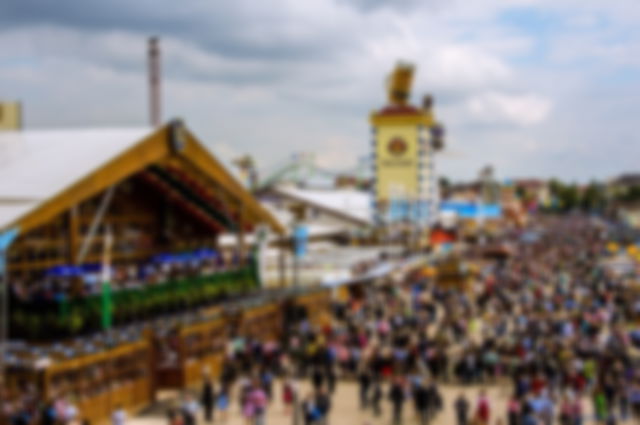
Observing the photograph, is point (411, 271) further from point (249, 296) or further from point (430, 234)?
point (430, 234)

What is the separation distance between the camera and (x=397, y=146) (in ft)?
246

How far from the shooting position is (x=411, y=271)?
45.9 meters

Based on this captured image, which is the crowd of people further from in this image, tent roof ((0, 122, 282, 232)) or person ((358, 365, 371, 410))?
tent roof ((0, 122, 282, 232))

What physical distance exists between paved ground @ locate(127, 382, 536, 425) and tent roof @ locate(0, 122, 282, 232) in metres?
5.46

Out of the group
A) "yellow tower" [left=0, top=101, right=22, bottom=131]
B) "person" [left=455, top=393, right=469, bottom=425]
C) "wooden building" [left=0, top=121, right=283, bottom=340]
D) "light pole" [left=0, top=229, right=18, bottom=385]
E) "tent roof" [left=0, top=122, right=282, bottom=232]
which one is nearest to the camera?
"light pole" [left=0, top=229, right=18, bottom=385]

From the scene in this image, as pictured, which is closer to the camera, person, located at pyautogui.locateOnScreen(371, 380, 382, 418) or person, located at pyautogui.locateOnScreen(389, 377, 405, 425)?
person, located at pyautogui.locateOnScreen(389, 377, 405, 425)

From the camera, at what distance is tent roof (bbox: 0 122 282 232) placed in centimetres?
1977

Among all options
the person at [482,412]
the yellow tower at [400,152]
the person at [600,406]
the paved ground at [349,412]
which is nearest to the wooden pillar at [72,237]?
the paved ground at [349,412]

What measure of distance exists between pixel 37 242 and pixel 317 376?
883cm

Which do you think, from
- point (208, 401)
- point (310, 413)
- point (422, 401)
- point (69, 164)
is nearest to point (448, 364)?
point (422, 401)

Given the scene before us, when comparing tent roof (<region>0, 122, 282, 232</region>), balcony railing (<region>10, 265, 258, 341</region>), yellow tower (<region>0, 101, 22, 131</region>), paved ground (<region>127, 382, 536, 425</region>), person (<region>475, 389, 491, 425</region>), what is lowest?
paved ground (<region>127, 382, 536, 425</region>)

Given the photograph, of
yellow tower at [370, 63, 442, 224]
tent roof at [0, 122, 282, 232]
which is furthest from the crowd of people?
yellow tower at [370, 63, 442, 224]

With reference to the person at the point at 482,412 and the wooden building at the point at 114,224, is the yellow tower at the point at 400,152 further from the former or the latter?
the person at the point at 482,412

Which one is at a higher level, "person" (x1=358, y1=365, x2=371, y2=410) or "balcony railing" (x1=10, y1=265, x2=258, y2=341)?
"balcony railing" (x1=10, y1=265, x2=258, y2=341)
